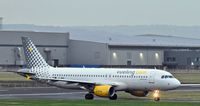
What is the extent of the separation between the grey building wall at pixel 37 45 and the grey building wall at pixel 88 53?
2227 millimetres

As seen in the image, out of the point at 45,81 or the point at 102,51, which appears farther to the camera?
the point at 102,51

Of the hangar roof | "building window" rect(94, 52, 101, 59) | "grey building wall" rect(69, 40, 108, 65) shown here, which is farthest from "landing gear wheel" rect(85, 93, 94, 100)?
the hangar roof

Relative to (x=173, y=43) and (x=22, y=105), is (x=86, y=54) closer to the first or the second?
(x=173, y=43)

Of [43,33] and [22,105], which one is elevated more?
[43,33]

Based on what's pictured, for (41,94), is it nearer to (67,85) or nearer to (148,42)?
(67,85)

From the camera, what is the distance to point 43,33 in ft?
536

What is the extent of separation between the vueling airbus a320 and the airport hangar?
85345 mm

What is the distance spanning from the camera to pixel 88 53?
163250mm

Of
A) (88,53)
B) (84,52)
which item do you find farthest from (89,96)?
(84,52)

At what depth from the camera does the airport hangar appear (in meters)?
160

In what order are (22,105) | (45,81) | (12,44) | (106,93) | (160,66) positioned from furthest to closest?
(160,66) → (12,44) → (45,81) → (106,93) → (22,105)

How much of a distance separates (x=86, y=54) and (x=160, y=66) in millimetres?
18550

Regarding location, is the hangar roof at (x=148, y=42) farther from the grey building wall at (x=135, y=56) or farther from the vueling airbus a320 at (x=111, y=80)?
the vueling airbus a320 at (x=111, y=80)

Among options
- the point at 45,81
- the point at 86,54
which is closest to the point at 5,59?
the point at 86,54
